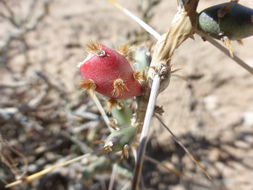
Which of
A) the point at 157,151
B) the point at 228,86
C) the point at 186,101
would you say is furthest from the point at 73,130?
the point at 228,86

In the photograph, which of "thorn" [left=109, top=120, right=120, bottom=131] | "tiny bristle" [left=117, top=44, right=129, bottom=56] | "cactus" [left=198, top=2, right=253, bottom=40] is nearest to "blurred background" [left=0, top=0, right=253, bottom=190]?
"thorn" [left=109, top=120, right=120, bottom=131]

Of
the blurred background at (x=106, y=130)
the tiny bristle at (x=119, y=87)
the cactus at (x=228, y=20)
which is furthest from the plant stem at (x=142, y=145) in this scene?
the blurred background at (x=106, y=130)

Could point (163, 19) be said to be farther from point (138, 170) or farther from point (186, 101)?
point (138, 170)

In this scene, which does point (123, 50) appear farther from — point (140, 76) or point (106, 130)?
point (106, 130)

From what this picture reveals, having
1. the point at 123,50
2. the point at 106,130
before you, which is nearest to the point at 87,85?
the point at 123,50

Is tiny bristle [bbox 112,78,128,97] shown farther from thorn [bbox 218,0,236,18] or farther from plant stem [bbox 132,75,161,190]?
thorn [bbox 218,0,236,18]

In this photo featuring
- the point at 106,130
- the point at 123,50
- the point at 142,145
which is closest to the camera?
the point at 142,145

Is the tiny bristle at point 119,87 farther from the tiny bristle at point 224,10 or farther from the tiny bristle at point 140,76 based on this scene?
the tiny bristle at point 224,10

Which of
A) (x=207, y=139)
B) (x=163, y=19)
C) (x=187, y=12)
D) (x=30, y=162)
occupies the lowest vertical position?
(x=207, y=139)
